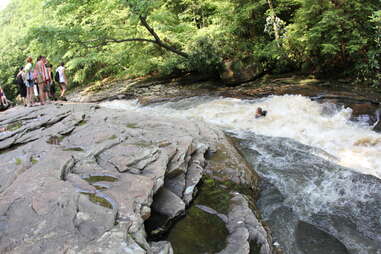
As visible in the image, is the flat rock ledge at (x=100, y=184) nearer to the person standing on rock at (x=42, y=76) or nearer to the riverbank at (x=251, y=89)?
the person standing on rock at (x=42, y=76)

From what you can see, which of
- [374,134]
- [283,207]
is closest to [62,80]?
[283,207]

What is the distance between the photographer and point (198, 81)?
50.5 ft

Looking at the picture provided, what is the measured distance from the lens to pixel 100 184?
3.49 m

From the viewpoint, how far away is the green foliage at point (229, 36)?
31.2 feet

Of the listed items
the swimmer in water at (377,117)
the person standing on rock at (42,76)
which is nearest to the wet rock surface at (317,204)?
the swimmer in water at (377,117)

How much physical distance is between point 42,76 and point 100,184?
8084 millimetres

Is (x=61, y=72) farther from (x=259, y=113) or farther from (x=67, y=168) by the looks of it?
(x=67, y=168)

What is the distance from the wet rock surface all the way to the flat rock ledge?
60cm

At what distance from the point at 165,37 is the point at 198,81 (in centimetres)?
320

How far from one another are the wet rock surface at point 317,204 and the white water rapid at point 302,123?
56 centimetres

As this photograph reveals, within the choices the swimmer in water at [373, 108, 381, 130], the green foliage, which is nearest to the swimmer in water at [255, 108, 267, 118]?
the swimmer in water at [373, 108, 381, 130]

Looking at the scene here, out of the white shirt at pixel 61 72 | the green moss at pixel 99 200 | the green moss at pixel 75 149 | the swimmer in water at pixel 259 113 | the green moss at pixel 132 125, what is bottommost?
the swimmer in water at pixel 259 113

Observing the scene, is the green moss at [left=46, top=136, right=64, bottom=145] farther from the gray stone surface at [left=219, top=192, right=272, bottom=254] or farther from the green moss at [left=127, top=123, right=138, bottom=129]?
the gray stone surface at [left=219, top=192, right=272, bottom=254]

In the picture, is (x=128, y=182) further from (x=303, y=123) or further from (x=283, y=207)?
(x=303, y=123)
